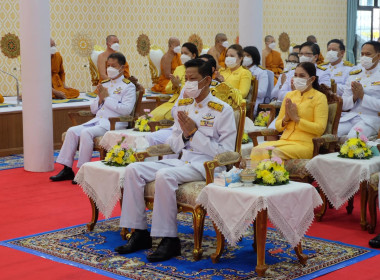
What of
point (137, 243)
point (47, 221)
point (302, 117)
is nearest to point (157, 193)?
point (137, 243)

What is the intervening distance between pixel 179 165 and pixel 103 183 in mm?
679

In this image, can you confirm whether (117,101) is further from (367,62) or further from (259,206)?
(259,206)

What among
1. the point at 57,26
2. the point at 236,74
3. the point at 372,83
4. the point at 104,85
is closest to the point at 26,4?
the point at 104,85

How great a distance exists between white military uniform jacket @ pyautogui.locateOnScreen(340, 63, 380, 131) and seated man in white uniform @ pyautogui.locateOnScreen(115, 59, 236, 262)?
259 centimetres

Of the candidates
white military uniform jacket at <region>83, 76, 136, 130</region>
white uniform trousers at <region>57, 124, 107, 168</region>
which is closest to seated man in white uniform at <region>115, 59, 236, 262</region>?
white uniform trousers at <region>57, 124, 107, 168</region>

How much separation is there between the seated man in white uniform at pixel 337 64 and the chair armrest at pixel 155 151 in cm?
439

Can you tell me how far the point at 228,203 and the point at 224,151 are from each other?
0.78 m

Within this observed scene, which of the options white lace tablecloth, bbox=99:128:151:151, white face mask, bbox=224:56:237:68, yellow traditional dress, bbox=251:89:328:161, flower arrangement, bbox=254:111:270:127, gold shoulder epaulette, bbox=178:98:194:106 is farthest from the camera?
white face mask, bbox=224:56:237:68

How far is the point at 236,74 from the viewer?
368 inches

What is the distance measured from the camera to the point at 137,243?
566 cm

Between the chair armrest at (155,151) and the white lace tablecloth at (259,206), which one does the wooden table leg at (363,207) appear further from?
the chair armrest at (155,151)

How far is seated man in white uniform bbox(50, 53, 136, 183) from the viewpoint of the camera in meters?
8.76

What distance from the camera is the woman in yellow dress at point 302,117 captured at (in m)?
6.97

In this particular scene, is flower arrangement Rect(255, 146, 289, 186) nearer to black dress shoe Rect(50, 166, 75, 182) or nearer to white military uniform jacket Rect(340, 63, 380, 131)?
white military uniform jacket Rect(340, 63, 380, 131)
